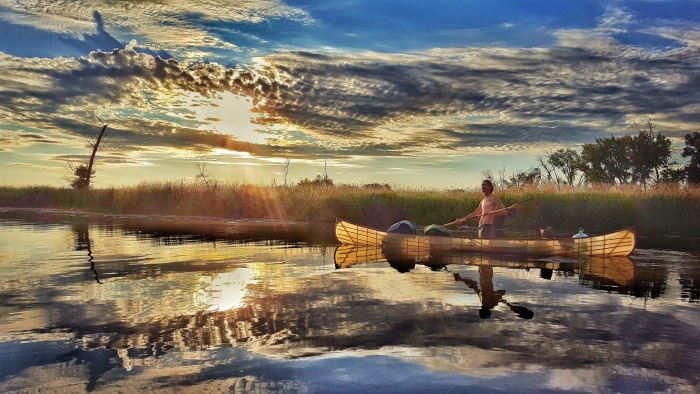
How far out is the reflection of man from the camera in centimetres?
933

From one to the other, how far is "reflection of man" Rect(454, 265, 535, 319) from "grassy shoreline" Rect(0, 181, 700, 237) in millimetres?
14396

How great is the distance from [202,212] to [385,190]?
35.9ft

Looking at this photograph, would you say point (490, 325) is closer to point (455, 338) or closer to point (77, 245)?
point (455, 338)

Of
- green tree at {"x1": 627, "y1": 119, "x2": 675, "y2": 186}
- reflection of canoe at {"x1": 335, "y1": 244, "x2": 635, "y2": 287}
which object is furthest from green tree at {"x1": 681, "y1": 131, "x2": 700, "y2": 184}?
reflection of canoe at {"x1": 335, "y1": 244, "x2": 635, "y2": 287}

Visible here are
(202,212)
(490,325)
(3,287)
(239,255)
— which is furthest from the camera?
(202,212)

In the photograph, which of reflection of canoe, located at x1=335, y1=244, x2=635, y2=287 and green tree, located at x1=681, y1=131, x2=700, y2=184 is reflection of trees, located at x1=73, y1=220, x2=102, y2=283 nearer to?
reflection of canoe, located at x1=335, y1=244, x2=635, y2=287

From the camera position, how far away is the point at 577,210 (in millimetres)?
28438

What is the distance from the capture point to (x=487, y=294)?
10938 millimetres

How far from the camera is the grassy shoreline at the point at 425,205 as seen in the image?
1110 inches

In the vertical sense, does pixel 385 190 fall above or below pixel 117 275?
above

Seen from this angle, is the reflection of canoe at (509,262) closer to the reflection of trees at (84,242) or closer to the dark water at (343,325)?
the dark water at (343,325)

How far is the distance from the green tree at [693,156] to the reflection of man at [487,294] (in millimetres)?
41294

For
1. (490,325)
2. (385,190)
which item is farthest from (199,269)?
(385,190)

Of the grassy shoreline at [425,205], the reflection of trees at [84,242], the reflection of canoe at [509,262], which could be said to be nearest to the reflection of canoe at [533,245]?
the reflection of canoe at [509,262]
